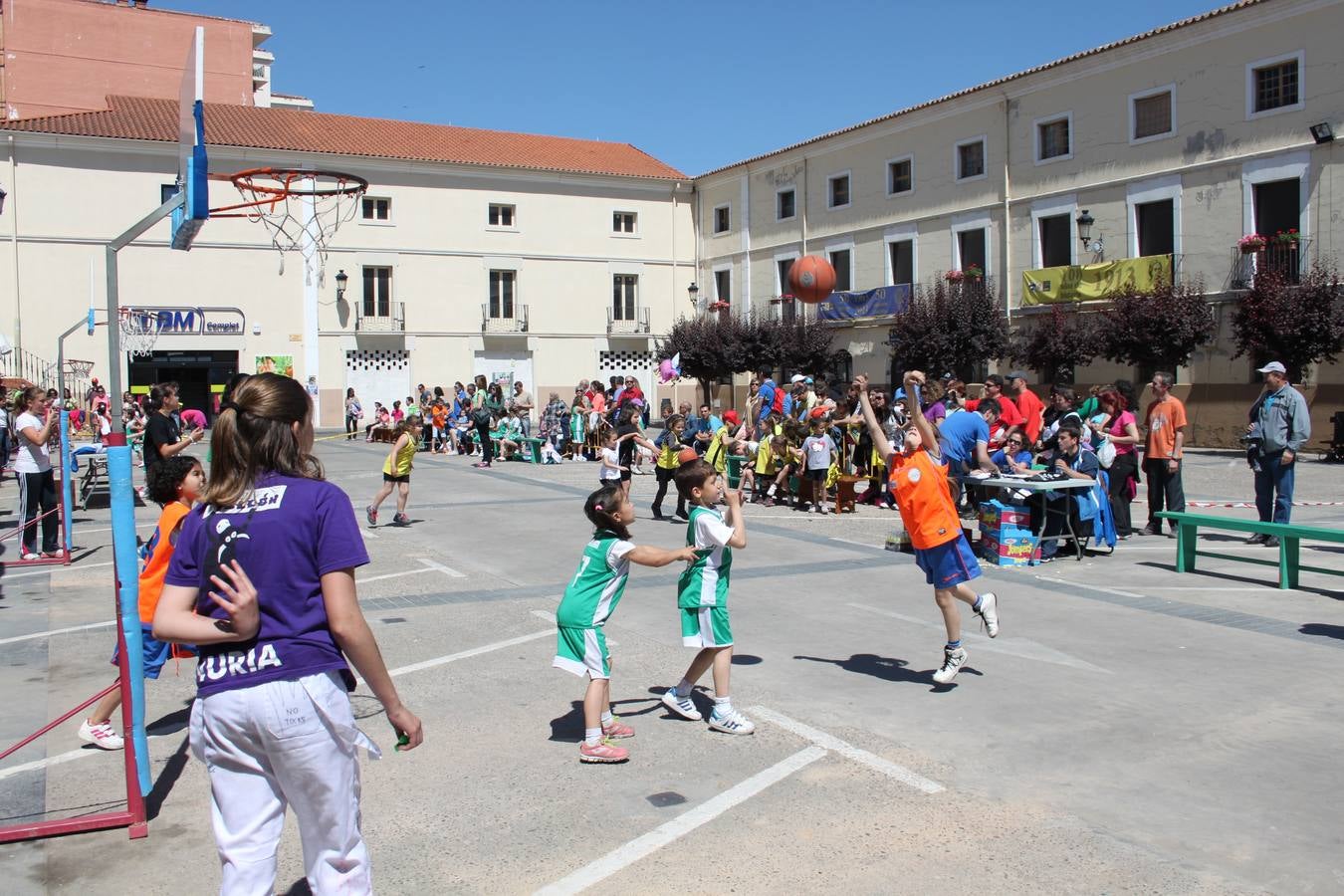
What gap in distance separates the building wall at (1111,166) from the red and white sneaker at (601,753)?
24.4 metres

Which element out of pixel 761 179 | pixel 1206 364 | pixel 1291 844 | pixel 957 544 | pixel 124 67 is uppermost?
pixel 124 67

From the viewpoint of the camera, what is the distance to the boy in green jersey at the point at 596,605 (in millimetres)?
5375

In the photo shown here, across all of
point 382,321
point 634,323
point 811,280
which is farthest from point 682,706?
point 634,323

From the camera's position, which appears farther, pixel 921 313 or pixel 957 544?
pixel 921 313

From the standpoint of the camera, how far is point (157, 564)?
5.69 metres

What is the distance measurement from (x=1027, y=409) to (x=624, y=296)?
34512 millimetres

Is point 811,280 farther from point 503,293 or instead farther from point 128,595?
point 503,293

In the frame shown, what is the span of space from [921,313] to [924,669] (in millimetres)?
26216

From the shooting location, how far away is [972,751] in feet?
17.8

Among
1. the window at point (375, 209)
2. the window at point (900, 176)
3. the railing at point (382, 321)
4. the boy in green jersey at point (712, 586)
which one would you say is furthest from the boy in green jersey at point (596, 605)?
the window at point (375, 209)

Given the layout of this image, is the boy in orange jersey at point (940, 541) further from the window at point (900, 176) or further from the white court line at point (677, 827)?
the window at point (900, 176)

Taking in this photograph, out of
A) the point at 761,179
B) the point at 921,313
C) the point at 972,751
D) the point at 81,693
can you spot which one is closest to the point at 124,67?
the point at 761,179

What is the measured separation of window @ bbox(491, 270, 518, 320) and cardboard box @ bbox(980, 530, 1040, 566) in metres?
35.7

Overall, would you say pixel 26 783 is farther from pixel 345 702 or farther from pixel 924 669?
pixel 924 669
